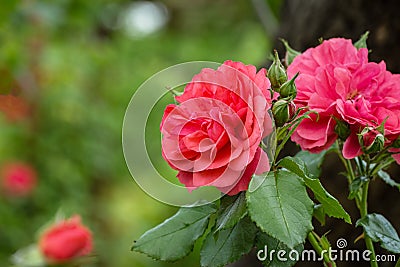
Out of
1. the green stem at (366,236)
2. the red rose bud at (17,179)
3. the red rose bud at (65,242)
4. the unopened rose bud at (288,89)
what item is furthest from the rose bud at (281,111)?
the red rose bud at (17,179)

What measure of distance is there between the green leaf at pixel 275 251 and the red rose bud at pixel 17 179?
6.00 feet

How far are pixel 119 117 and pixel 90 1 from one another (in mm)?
761

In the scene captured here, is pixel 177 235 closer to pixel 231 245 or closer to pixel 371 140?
pixel 231 245

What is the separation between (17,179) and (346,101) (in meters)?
1.86

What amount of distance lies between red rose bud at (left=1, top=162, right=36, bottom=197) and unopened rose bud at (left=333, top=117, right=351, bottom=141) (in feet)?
6.03

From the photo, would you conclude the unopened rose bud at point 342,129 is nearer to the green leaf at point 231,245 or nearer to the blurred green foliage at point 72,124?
the green leaf at point 231,245

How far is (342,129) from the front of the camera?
478 millimetres

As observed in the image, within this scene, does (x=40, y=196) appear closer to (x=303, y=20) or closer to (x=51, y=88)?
(x=51, y=88)

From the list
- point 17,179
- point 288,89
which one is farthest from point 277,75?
point 17,179

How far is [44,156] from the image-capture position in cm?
234

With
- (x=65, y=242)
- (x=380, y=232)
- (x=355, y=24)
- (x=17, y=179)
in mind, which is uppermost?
(x=17, y=179)

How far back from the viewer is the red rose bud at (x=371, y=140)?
1.46 ft

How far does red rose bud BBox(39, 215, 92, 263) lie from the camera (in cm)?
82

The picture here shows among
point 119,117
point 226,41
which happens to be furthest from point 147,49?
point 119,117
